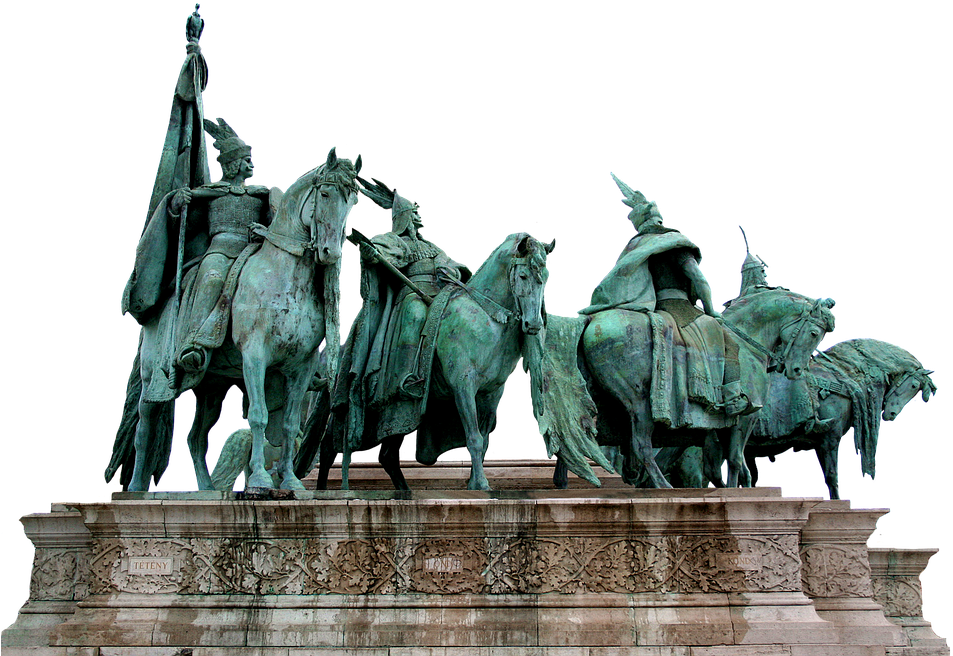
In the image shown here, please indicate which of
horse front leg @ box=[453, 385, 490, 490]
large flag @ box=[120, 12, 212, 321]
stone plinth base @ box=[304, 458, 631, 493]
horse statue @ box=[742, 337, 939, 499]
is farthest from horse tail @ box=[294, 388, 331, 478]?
horse statue @ box=[742, 337, 939, 499]

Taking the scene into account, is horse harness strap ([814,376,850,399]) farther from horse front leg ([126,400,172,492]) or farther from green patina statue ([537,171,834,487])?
horse front leg ([126,400,172,492])

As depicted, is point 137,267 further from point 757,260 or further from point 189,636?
point 757,260

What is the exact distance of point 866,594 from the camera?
945 centimetres

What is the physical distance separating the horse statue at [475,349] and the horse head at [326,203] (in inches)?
51.1

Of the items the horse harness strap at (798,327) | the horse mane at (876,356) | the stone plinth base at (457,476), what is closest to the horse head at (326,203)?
the stone plinth base at (457,476)

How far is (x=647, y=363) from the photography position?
1033 cm

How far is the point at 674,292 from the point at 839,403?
2903mm

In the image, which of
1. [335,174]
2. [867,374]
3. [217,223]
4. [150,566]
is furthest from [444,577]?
[867,374]

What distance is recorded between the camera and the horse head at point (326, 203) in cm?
885

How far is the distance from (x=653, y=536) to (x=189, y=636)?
11.5 ft

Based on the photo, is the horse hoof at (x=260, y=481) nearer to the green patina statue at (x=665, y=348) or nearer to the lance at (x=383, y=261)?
the lance at (x=383, y=261)

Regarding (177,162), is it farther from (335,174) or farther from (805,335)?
(805,335)

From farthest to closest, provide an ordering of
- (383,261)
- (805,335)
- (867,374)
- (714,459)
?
(867,374), (714,459), (805,335), (383,261)

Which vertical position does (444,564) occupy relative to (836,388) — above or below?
below
